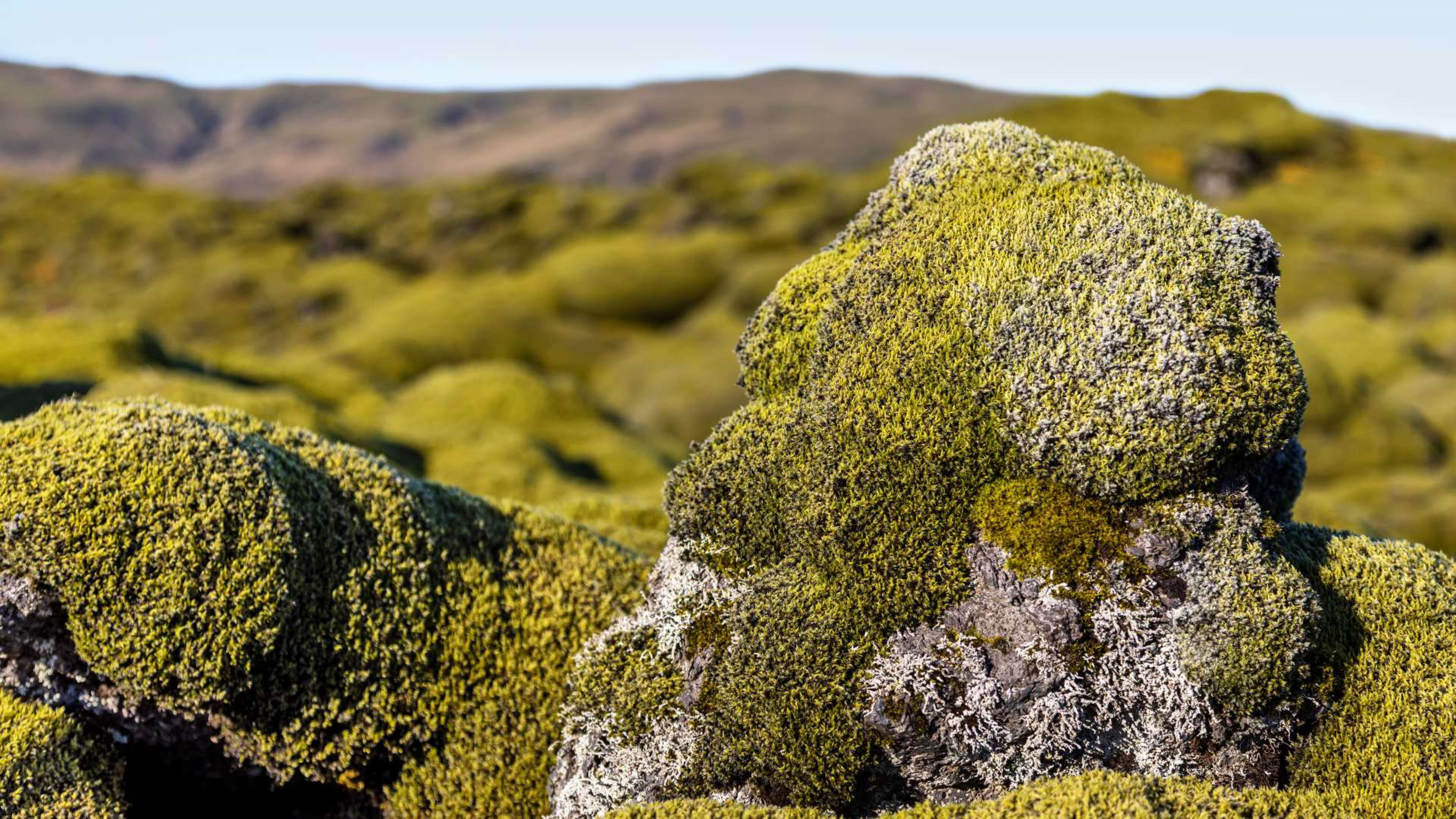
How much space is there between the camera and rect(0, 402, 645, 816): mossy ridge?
257 inches

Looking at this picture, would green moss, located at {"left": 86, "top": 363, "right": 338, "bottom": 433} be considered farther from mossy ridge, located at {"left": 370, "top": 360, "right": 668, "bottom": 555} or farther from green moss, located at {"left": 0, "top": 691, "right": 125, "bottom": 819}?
green moss, located at {"left": 0, "top": 691, "right": 125, "bottom": 819}

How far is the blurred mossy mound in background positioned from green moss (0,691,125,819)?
24.7 ft

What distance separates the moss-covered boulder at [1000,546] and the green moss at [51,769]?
8.95 ft

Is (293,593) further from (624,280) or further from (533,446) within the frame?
(624,280)

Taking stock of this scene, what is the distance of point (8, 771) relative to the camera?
6074 mm

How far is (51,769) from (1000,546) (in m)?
5.67

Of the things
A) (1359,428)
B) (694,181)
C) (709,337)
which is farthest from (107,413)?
(694,181)

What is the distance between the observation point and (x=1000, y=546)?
6.36 metres

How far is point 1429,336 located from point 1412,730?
39.8 m

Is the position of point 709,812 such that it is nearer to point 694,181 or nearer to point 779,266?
point 779,266

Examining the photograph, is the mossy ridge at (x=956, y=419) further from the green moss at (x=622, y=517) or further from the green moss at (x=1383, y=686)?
the green moss at (x=622, y=517)

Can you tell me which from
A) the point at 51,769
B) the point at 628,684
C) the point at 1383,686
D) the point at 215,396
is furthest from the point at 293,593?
the point at 215,396

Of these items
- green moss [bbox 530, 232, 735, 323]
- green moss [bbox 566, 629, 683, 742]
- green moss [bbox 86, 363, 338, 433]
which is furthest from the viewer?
green moss [bbox 530, 232, 735, 323]

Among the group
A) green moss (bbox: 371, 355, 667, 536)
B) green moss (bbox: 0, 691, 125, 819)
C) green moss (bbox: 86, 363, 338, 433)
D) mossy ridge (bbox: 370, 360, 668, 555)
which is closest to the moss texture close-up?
green moss (bbox: 0, 691, 125, 819)
